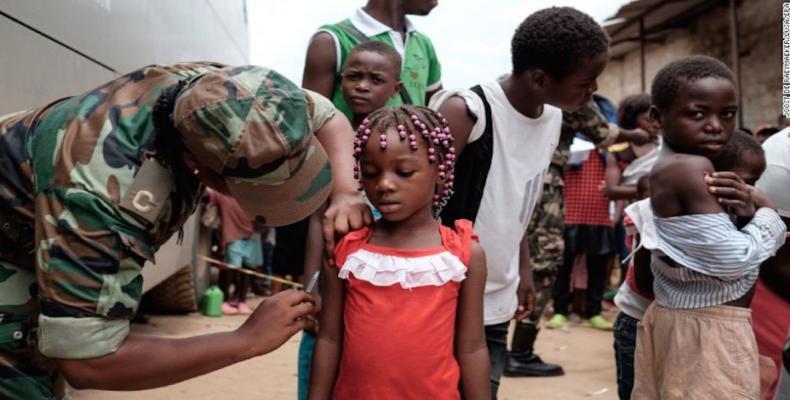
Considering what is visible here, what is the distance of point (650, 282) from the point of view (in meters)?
2.61

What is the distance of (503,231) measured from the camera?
2461 mm

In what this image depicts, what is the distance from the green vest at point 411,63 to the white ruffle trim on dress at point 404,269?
Answer: 1.03 meters

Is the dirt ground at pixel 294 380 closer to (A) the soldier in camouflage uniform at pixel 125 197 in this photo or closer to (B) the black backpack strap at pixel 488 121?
(B) the black backpack strap at pixel 488 121

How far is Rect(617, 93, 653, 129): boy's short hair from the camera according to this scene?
5.44 metres

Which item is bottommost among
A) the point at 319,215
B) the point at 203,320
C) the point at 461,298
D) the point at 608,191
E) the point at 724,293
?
the point at 203,320

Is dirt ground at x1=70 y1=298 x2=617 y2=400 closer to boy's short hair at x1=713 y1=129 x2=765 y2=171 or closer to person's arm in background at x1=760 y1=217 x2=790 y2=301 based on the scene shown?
person's arm in background at x1=760 y1=217 x2=790 y2=301

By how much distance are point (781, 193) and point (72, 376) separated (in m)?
2.44

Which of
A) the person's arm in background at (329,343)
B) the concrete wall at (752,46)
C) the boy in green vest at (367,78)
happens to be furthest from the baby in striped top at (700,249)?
the concrete wall at (752,46)

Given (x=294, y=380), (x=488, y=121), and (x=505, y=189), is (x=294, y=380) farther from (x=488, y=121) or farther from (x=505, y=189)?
(x=488, y=121)

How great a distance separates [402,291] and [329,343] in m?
0.24

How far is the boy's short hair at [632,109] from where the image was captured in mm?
5438

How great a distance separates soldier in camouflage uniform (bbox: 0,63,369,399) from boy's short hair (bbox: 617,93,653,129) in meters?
4.26

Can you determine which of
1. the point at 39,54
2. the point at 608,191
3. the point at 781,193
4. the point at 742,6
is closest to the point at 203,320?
the point at 608,191

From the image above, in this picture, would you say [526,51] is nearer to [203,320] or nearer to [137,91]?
[137,91]
